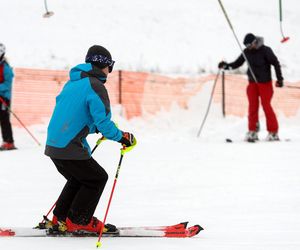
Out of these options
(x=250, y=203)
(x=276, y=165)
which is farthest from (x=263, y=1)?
(x=250, y=203)

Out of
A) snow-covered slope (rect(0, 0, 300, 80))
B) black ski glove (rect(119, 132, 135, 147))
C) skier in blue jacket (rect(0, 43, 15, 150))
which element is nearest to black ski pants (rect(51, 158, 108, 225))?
black ski glove (rect(119, 132, 135, 147))

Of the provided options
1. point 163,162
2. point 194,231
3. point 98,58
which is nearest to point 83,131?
point 98,58

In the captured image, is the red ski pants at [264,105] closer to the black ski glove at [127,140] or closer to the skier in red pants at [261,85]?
the skier in red pants at [261,85]

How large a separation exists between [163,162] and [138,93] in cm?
689

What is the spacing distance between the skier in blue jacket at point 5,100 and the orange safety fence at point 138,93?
2509 millimetres

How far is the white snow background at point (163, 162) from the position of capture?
4.19 meters

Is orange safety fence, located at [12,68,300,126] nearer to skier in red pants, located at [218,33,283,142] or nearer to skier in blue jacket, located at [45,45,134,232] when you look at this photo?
skier in red pants, located at [218,33,283,142]

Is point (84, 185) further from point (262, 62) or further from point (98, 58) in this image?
point (262, 62)

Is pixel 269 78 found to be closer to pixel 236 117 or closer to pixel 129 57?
pixel 236 117

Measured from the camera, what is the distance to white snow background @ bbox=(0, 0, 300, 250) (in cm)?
419

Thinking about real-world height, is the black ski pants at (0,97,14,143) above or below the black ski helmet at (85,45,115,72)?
below

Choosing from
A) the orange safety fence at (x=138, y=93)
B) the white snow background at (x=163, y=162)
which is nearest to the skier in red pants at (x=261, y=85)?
the white snow background at (x=163, y=162)

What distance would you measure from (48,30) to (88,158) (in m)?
17.3

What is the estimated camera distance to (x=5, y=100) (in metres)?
9.58
